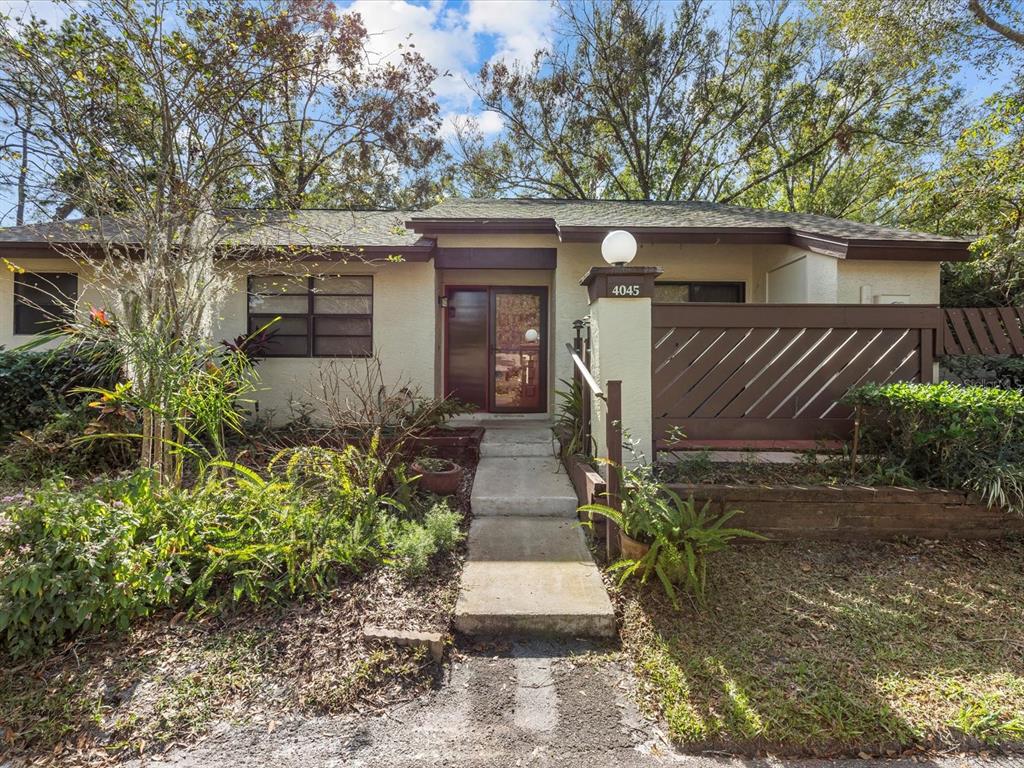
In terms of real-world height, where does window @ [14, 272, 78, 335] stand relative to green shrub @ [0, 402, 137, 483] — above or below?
above

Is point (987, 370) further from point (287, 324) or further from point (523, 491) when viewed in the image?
point (287, 324)

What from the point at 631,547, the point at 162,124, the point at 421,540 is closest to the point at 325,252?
the point at 162,124

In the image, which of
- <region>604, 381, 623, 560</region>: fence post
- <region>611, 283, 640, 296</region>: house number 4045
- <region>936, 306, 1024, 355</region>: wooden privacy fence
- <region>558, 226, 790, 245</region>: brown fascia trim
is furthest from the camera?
<region>558, 226, 790, 245</region>: brown fascia trim

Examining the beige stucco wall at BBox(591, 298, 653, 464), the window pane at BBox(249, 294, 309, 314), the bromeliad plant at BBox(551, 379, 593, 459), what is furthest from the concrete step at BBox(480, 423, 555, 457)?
the window pane at BBox(249, 294, 309, 314)

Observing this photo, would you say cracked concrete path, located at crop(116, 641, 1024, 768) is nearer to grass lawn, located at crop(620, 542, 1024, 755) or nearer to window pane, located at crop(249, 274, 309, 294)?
grass lawn, located at crop(620, 542, 1024, 755)

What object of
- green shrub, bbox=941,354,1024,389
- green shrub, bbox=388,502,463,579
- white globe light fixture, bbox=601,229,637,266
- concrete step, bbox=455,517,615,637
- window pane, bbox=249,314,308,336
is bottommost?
concrete step, bbox=455,517,615,637

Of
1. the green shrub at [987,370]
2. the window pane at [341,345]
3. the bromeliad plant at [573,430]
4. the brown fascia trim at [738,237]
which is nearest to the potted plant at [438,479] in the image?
the bromeliad plant at [573,430]

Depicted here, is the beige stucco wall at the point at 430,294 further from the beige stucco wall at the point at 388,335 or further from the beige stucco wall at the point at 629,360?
the beige stucco wall at the point at 629,360

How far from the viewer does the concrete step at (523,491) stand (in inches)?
165

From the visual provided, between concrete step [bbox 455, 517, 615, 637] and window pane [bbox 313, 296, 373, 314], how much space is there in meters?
4.38

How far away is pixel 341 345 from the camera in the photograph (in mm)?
7258

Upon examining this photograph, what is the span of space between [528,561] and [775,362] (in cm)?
288

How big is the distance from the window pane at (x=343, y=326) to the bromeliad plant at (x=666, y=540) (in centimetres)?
513

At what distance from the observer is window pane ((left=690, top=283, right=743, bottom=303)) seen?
7.46 metres
